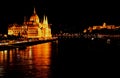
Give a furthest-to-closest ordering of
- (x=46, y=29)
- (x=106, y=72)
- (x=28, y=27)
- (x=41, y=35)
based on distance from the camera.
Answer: (x=46, y=29)
(x=41, y=35)
(x=28, y=27)
(x=106, y=72)

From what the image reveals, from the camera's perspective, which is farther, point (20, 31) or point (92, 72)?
point (20, 31)

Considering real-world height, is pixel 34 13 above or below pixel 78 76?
above

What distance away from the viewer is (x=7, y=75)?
23.0 meters

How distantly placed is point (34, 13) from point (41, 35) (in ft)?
28.7

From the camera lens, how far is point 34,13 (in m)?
145

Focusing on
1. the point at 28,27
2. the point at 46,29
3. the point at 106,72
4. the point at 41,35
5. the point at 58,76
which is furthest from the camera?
the point at 46,29

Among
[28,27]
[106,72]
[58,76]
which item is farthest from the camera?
[28,27]

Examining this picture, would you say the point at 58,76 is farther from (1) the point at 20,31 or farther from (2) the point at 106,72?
(1) the point at 20,31

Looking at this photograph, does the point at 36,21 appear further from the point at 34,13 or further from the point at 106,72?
the point at 106,72

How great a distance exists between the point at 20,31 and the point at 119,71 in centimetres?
11485

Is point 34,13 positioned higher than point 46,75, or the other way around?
point 34,13

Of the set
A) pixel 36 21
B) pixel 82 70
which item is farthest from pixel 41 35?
pixel 82 70

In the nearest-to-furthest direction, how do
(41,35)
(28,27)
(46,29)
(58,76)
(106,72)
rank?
(58,76)
(106,72)
(28,27)
(41,35)
(46,29)

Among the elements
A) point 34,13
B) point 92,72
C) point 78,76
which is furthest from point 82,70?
point 34,13
